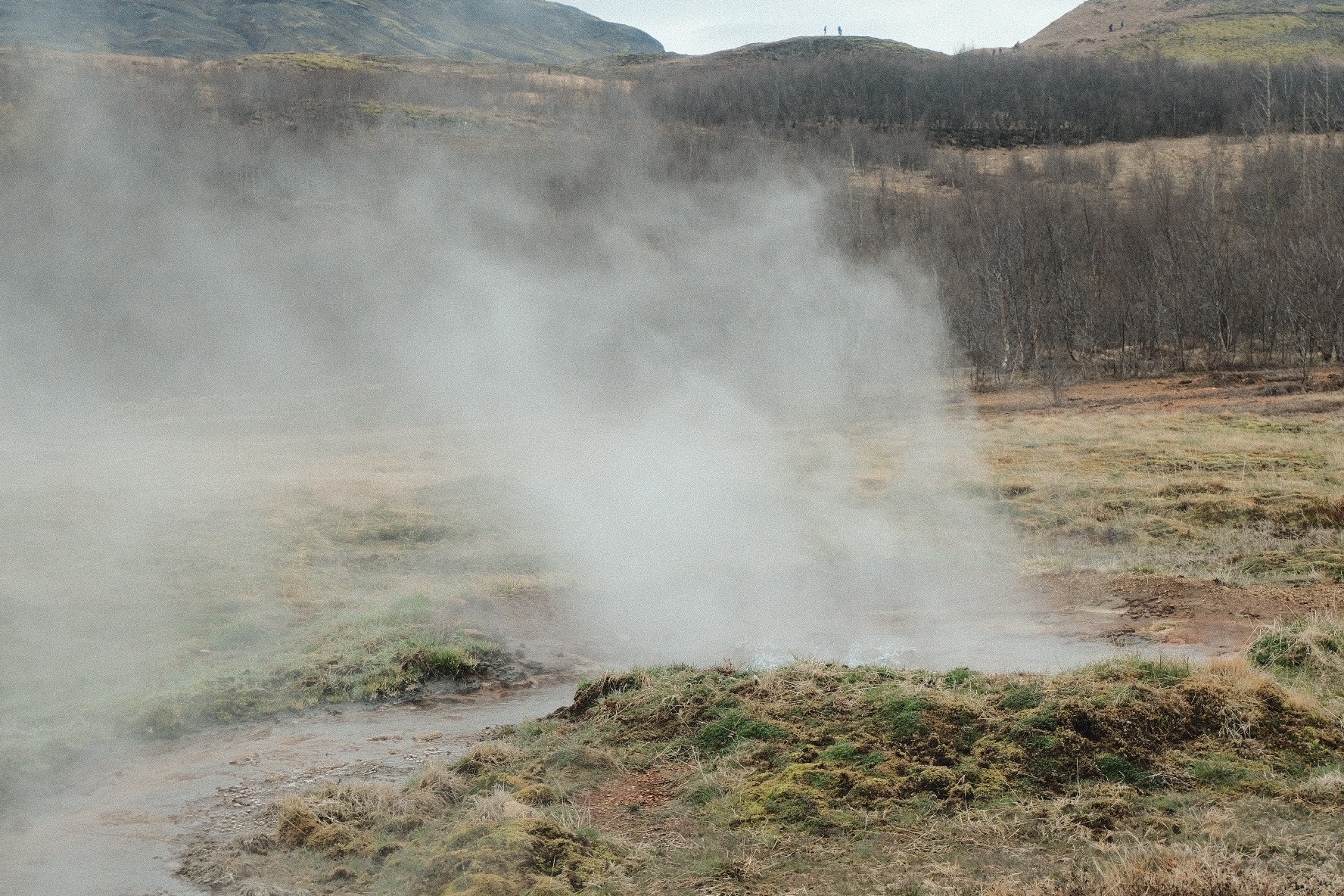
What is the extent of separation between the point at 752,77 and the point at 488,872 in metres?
117

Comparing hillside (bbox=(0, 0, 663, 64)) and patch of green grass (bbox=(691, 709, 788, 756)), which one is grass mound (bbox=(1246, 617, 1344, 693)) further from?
hillside (bbox=(0, 0, 663, 64))

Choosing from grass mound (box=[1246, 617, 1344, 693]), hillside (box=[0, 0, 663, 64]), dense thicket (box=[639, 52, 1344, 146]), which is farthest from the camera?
dense thicket (box=[639, 52, 1344, 146])

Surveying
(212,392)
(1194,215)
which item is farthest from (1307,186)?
(212,392)

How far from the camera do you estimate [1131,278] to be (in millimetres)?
51781

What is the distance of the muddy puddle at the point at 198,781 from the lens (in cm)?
764

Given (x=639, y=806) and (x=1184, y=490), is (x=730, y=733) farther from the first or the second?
(x=1184, y=490)

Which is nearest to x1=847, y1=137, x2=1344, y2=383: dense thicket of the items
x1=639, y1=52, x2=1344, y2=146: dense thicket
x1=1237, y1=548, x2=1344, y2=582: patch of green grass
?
x1=1237, y1=548, x2=1344, y2=582: patch of green grass

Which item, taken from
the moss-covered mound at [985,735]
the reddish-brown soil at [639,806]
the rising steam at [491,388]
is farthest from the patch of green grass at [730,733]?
the rising steam at [491,388]

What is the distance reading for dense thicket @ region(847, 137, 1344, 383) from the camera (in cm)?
4366

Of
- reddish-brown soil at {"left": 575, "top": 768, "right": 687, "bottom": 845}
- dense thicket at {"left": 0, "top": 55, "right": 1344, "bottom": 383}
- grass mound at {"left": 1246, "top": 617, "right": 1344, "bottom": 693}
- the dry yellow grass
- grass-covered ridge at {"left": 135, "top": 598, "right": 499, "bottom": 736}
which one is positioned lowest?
the dry yellow grass

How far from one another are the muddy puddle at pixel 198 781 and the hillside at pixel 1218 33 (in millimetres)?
135573

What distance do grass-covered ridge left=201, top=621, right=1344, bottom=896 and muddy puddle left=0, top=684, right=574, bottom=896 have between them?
668mm

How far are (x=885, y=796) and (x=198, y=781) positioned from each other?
238 inches

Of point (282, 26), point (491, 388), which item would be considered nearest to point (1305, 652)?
point (491, 388)
